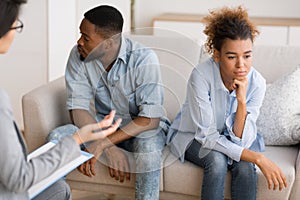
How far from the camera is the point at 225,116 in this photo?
8.40 feet

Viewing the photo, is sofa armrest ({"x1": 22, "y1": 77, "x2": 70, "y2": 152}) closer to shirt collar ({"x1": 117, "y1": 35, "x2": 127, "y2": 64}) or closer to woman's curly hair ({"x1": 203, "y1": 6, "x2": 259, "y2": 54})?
shirt collar ({"x1": 117, "y1": 35, "x2": 127, "y2": 64})

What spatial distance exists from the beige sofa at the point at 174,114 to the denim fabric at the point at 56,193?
444 millimetres

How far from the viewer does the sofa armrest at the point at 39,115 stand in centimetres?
265

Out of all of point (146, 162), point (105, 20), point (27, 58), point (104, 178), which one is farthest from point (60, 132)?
point (27, 58)

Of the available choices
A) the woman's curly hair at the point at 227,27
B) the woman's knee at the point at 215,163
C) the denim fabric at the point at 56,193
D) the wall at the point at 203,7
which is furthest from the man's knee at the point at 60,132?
the wall at the point at 203,7

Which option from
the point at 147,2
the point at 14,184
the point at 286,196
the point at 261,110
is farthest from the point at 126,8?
the point at 14,184

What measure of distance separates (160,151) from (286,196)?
0.52 meters

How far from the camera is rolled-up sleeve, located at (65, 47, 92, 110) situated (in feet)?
8.68

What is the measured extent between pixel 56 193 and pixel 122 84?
0.62 metres

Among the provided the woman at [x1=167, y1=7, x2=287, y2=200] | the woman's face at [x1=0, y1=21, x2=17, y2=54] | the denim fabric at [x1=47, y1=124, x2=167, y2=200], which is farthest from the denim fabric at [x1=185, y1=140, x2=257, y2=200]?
the woman's face at [x1=0, y1=21, x2=17, y2=54]

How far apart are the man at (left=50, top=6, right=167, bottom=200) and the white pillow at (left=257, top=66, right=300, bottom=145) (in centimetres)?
46

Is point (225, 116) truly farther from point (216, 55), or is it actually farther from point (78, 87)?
point (78, 87)

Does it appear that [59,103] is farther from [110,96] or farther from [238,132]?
[238,132]

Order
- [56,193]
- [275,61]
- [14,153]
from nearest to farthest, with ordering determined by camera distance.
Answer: [14,153], [56,193], [275,61]
